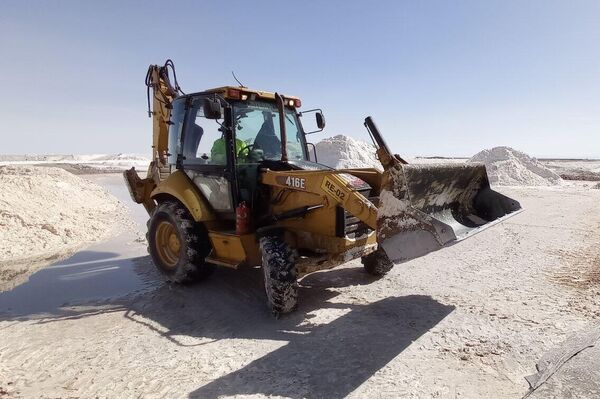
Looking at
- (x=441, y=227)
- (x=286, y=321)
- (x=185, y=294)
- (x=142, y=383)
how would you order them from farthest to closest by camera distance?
(x=185, y=294) < (x=286, y=321) < (x=441, y=227) < (x=142, y=383)

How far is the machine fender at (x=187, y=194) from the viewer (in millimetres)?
5422

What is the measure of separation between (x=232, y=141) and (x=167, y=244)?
1.96 metres

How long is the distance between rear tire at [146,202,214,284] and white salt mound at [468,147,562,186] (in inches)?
728

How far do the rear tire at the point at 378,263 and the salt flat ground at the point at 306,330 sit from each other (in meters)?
0.15

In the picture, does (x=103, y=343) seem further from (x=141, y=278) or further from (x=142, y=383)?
(x=141, y=278)

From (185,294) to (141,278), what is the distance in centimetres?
127

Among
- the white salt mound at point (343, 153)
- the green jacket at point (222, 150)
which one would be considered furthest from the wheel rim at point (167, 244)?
the white salt mound at point (343, 153)

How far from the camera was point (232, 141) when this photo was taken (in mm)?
5156

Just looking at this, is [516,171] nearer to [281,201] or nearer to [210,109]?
[281,201]

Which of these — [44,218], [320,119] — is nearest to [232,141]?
[320,119]

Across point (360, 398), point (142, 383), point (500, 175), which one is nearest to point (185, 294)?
point (142, 383)

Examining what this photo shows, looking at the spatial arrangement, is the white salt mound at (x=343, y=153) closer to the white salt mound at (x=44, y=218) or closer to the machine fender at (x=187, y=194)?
the white salt mound at (x=44, y=218)

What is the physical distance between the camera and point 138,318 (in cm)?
475

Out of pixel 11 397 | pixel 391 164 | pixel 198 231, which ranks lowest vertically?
pixel 11 397
